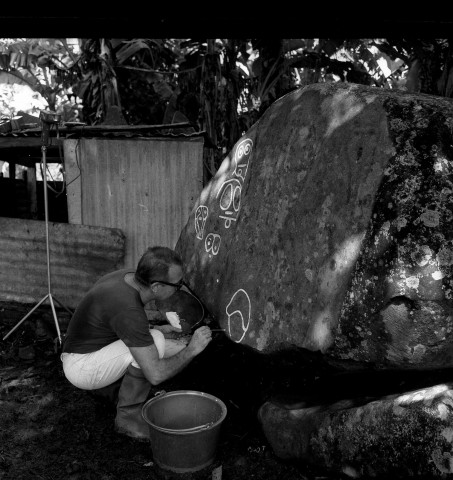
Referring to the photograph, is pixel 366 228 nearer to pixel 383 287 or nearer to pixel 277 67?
pixel 383 287

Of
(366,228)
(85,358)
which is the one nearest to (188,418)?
(85,358)

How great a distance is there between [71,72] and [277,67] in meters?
4.65

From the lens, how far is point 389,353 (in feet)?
8.63

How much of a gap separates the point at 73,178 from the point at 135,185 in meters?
0.70

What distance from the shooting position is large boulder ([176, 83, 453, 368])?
2574 mm

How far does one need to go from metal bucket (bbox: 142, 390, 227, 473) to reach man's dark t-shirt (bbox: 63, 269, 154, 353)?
43 cm

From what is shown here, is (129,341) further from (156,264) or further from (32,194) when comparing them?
(32,194)

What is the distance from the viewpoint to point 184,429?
10.2 feet

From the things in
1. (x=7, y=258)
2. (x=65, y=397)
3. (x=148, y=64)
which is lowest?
(x=65, y=397)

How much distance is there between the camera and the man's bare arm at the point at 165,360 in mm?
3293

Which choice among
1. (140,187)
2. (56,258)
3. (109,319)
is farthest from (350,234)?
(56,258)

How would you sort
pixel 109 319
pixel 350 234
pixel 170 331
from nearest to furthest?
pixel 350 234 < pixel 109 319 < pixel 170 331

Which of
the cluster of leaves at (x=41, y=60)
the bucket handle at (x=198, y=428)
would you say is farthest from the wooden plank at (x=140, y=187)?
the cluster of leaves at (x=41, y=60)

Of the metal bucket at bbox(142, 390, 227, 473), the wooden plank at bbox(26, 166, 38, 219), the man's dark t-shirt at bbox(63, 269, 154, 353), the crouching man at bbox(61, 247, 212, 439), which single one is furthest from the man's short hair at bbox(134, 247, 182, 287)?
the wooden plank at bbox(26, 166, 38, 219)
